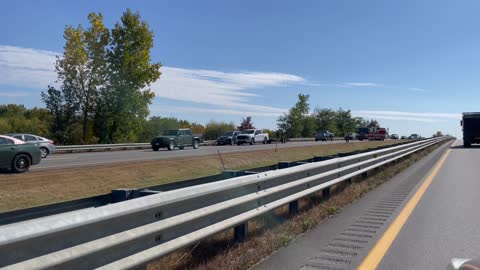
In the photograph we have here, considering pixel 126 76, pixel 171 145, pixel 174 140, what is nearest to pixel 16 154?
pixel 171 145

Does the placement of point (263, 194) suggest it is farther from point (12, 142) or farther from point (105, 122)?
point (105, 122)

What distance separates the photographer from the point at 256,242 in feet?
20.9

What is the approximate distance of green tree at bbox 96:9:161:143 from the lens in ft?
150

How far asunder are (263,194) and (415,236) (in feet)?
8.15

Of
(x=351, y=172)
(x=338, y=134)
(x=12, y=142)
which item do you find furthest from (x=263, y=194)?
(x=338, y=134)

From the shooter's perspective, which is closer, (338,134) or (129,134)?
(129,134)

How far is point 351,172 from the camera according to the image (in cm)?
1219

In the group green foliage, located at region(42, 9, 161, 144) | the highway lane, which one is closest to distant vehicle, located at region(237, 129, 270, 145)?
green foliage, located at region(42, 9, 161, 144)

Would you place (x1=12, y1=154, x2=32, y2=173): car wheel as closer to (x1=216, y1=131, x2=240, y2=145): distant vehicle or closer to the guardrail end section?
the guardrail end section

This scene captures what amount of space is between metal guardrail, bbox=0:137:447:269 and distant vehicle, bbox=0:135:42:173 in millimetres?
13121

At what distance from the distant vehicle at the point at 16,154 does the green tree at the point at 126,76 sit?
2850 centimetres

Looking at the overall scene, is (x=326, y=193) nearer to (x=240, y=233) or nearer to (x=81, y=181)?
(x=240, y=233)

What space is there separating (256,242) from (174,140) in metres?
30.4

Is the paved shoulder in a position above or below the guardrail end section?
below
